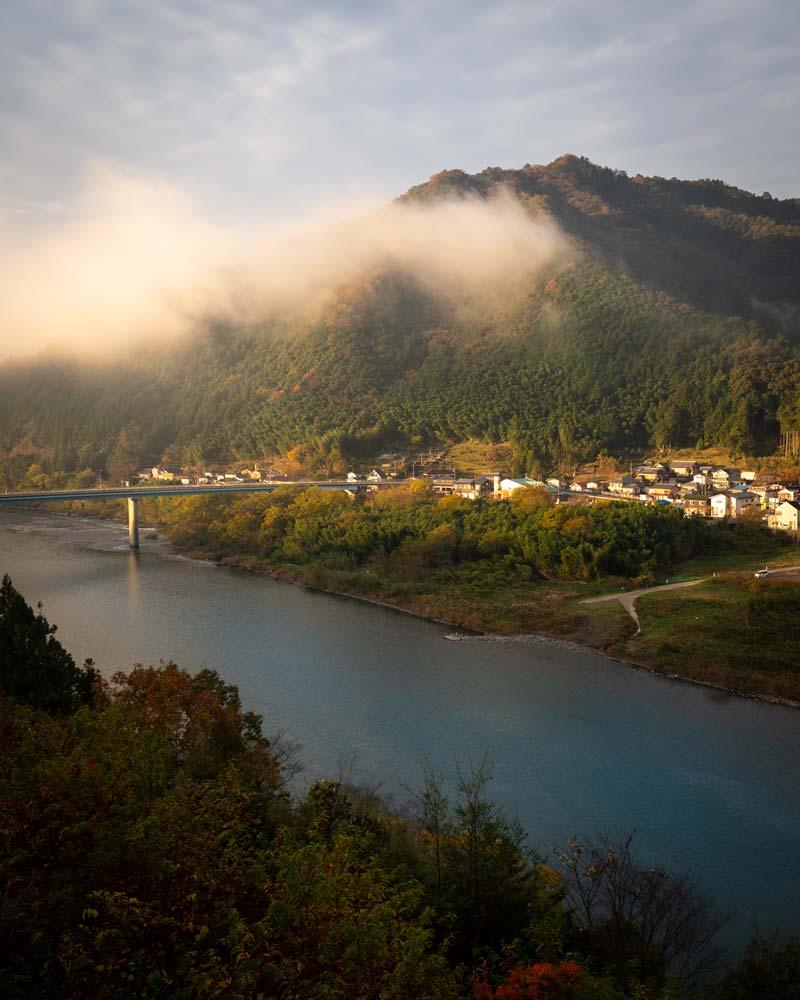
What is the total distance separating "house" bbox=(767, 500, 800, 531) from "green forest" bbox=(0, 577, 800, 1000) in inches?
770

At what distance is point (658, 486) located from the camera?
103 feet

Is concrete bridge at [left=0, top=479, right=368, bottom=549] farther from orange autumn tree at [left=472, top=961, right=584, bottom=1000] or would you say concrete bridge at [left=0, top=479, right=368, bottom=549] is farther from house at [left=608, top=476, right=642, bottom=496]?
orange autumn tree at [left=472, top=961, right=584, bottom=1000]

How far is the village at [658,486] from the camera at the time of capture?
27172mm

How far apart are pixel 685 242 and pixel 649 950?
256 feet

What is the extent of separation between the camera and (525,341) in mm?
52344

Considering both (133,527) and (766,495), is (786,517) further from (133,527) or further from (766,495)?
(133,527)

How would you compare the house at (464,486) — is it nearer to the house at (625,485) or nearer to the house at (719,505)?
the house at (625,485)

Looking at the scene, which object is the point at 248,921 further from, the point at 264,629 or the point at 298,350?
the point at 298,350

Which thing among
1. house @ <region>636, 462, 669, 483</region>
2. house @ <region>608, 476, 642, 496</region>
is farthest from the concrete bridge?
house @ <region>636, 462, 669, 483</region>

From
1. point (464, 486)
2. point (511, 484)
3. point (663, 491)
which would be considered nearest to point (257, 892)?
point (511, 484)

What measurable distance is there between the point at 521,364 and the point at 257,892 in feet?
154

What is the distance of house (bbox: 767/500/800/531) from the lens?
25203 mm

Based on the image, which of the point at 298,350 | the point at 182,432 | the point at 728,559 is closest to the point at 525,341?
the point at 298,350

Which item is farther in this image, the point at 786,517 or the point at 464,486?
the point at 464,486
